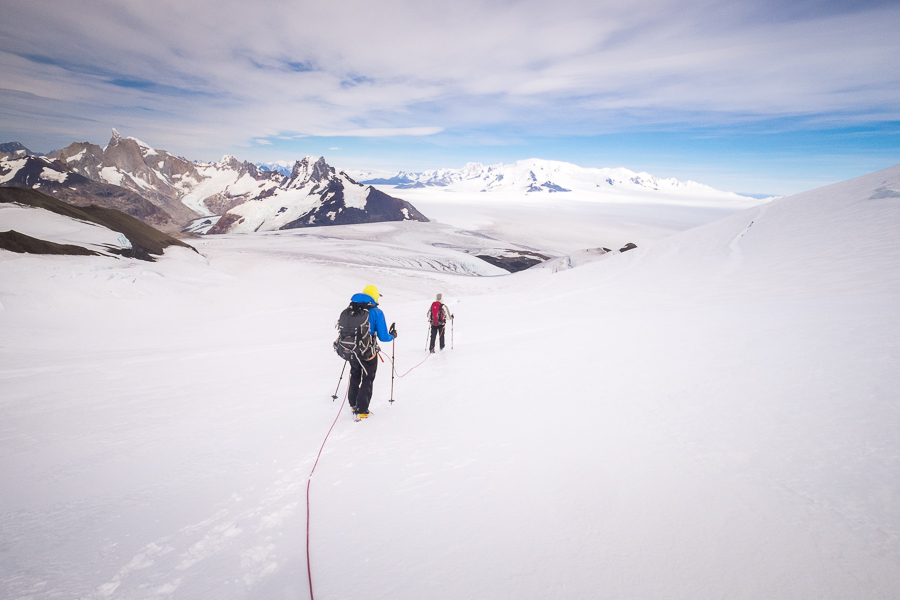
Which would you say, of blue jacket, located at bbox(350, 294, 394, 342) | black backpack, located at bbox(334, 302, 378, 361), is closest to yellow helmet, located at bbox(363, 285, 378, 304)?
blue jacket, located at bbox(350, 294, 394, 342)

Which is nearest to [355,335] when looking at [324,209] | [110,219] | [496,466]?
[496,466]

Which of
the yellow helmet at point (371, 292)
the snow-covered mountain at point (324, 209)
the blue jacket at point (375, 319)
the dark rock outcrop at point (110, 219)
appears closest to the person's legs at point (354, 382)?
the blue jacket at point (375, 319)

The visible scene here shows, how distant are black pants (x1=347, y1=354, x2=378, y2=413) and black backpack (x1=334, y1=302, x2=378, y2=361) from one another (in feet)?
0.46

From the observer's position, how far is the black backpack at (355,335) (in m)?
5.49

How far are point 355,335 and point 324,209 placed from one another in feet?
535

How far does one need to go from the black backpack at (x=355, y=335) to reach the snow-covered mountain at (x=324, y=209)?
154 meters

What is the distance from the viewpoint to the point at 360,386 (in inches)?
221

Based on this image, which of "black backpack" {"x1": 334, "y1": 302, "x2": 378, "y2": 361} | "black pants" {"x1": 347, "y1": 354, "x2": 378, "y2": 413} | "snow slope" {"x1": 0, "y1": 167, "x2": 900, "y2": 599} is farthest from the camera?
"black pants" {"x1": 347, "y1": 354, "x2": 378, "y2": 413}

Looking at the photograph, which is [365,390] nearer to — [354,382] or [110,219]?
[354,382]

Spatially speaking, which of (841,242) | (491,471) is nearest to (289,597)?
(491,471)

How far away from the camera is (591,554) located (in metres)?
2.86

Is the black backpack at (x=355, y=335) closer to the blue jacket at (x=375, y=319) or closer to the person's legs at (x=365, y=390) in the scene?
the blue jacket at (x=375, y=319)

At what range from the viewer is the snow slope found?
9.11 ft

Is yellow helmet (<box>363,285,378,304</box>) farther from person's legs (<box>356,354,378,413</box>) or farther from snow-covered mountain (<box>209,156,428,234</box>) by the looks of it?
snow-covered mountain (<box>209,156,428,234</box>)
